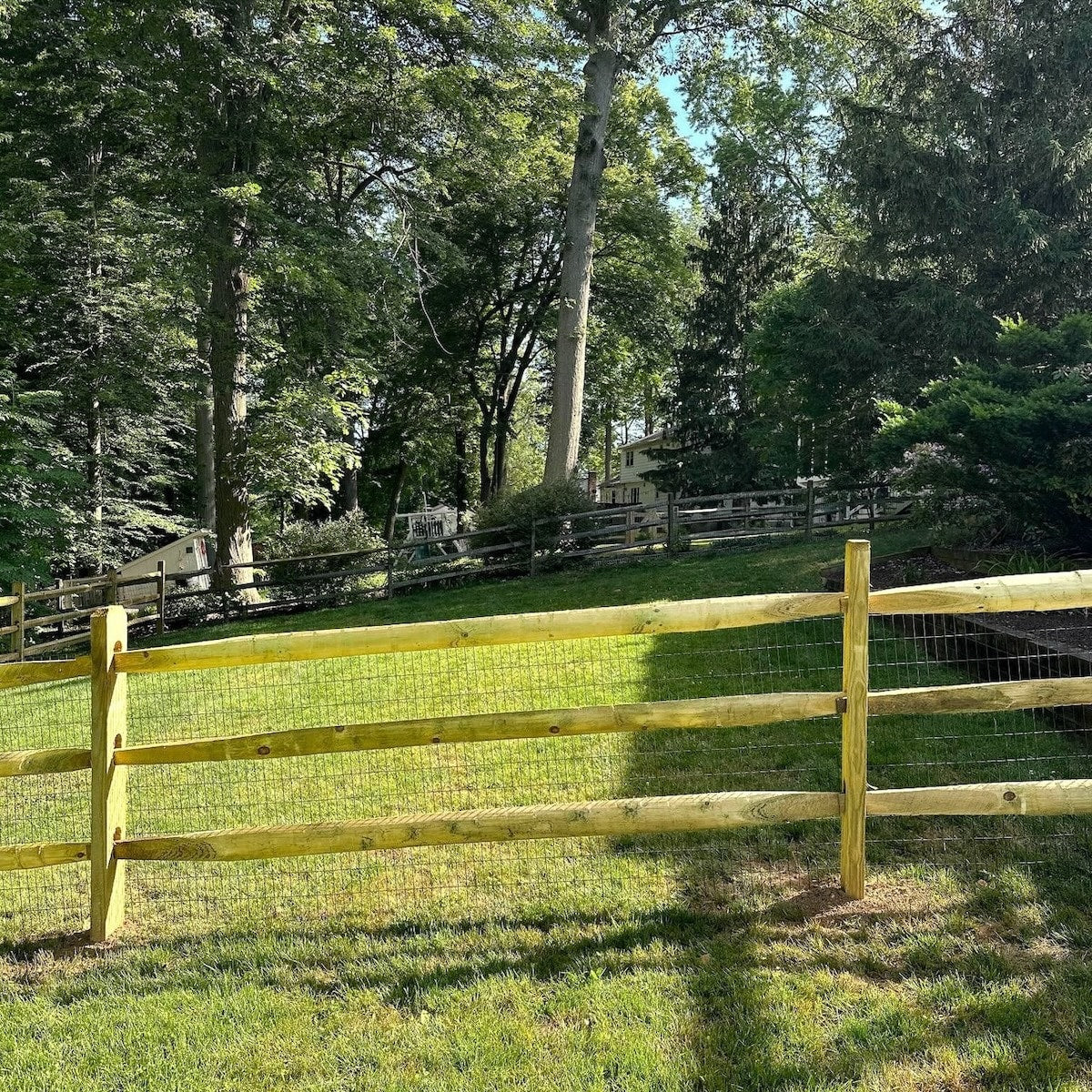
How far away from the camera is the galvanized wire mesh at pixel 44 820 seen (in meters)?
3.74

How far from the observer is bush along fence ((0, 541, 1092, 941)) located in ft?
11.0

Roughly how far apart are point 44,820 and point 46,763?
1.67 meters

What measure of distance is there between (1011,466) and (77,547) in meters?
15.8

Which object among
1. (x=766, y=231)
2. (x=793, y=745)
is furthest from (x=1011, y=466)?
(x=766, y=231)

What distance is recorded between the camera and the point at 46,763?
3482mm

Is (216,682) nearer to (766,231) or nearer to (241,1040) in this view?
(241,1040)

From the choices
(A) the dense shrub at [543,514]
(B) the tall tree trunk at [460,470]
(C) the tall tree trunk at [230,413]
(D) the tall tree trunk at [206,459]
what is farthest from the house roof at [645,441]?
(C) the tall tree trunk at [230,413]

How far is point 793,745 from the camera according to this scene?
5.10 meters

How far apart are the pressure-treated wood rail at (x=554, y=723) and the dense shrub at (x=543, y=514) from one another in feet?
38.7

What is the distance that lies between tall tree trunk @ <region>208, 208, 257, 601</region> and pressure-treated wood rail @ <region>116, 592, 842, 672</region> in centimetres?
1062

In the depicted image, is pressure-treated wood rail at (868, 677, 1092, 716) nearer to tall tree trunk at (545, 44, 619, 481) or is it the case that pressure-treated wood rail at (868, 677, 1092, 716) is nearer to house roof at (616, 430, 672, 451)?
tall tree trunk at (545, 44, 619, 481)

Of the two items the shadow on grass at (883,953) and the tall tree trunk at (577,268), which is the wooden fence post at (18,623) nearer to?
the tall tree trunk at (577,268)

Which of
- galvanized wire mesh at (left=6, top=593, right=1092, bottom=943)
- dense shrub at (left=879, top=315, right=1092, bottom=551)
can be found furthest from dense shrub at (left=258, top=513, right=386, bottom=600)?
dense shrub at (left=879, top=315, right=1092, bottom=551)

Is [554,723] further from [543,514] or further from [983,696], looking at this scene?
[543,514]
